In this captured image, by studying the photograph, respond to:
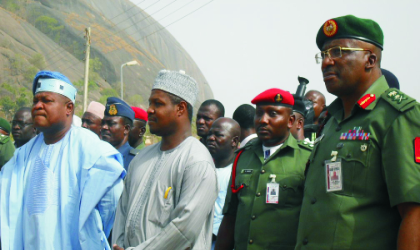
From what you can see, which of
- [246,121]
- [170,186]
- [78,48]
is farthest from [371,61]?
[78,48]

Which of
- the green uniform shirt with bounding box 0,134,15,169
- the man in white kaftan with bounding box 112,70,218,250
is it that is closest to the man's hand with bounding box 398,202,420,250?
the man in white kaftan with bounding box 112,70,218,250

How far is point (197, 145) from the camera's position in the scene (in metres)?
3.82

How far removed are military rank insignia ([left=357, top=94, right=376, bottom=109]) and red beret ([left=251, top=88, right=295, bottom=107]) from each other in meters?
1.71

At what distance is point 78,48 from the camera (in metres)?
73.4

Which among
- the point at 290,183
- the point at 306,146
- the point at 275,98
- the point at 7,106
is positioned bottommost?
the point at 290,183

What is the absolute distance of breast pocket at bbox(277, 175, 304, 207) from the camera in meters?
4.18

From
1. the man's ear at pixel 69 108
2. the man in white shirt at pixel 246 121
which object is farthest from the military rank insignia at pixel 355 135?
the man in white shirt at pixel 246 121

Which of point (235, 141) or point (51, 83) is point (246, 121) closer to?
point (235, 141)

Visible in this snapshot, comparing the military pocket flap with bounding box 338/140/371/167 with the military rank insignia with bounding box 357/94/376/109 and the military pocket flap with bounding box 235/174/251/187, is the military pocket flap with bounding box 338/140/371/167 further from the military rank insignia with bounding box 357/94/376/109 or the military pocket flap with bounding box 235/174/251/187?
the military pocket flap with bounding box 235/174/251/187

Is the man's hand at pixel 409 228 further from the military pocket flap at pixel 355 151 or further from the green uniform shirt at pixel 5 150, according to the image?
the green uniform shirt at pixel 5 150

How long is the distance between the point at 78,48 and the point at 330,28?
73363 millimetres

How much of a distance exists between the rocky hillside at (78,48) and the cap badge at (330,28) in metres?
42.4

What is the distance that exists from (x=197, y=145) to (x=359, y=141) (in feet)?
4.25

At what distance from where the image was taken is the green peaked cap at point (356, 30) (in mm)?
3096
